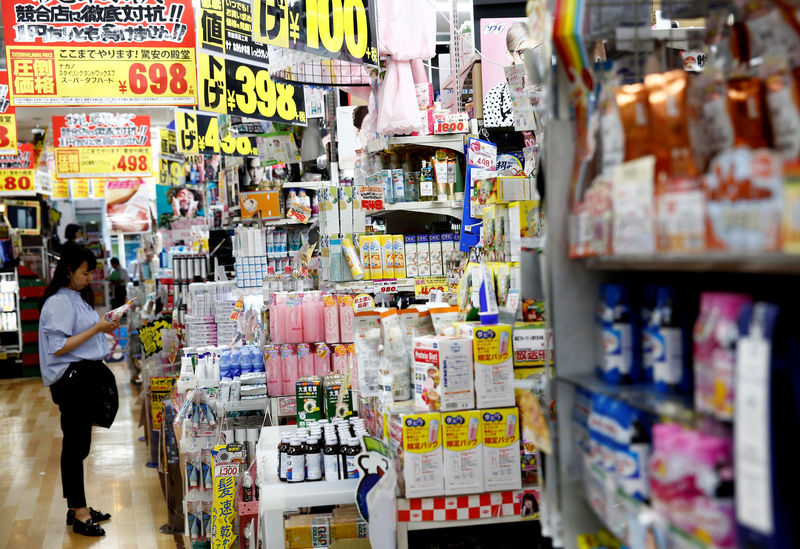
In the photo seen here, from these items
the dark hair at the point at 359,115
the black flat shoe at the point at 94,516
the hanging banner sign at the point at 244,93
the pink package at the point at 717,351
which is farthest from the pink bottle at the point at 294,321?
the pink package at the point at 717,351

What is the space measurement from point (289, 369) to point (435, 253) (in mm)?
1212

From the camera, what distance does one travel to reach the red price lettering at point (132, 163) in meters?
13.3

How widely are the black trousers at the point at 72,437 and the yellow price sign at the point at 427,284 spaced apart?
2.39m

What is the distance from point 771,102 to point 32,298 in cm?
1500

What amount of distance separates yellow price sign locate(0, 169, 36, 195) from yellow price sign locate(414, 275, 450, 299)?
12.1m

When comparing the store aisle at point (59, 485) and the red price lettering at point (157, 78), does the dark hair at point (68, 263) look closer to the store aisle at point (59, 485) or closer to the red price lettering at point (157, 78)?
the store aisle at point (59, 485)

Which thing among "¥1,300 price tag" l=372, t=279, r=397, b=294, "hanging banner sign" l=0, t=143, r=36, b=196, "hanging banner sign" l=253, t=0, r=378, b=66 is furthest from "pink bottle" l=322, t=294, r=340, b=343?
"hanging banner sign" l=0, t=143, r=36, b=196

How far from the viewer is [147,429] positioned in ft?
26.9

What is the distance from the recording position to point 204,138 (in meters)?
10.8

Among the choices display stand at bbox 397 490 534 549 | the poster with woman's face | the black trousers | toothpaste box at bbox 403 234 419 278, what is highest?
the poster with woman's face

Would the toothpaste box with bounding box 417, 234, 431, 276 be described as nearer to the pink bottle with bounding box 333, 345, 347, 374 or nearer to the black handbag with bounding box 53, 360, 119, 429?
the pink bottle with bounding box 333, 345, 347, 374

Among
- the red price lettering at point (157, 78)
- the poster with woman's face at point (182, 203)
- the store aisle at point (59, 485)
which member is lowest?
the store aisle at point (59, 485)

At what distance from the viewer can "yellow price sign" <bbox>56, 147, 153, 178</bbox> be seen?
43.2 feet

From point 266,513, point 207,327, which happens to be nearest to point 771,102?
point 266,513
